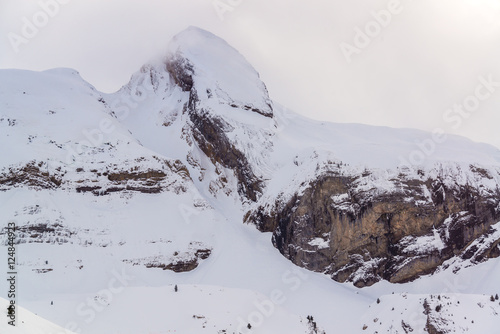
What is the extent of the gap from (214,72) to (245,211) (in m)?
31.1

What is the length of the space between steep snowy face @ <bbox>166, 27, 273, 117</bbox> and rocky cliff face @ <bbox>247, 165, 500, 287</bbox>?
89.5ft

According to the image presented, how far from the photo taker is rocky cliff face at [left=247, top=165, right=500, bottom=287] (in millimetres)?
75438

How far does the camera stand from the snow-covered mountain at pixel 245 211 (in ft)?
226

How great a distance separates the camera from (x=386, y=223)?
253ft

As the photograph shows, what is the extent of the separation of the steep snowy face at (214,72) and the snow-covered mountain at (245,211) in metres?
2.94

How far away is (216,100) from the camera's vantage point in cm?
9900

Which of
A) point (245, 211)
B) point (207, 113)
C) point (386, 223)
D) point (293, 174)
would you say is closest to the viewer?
point (386, 223)
